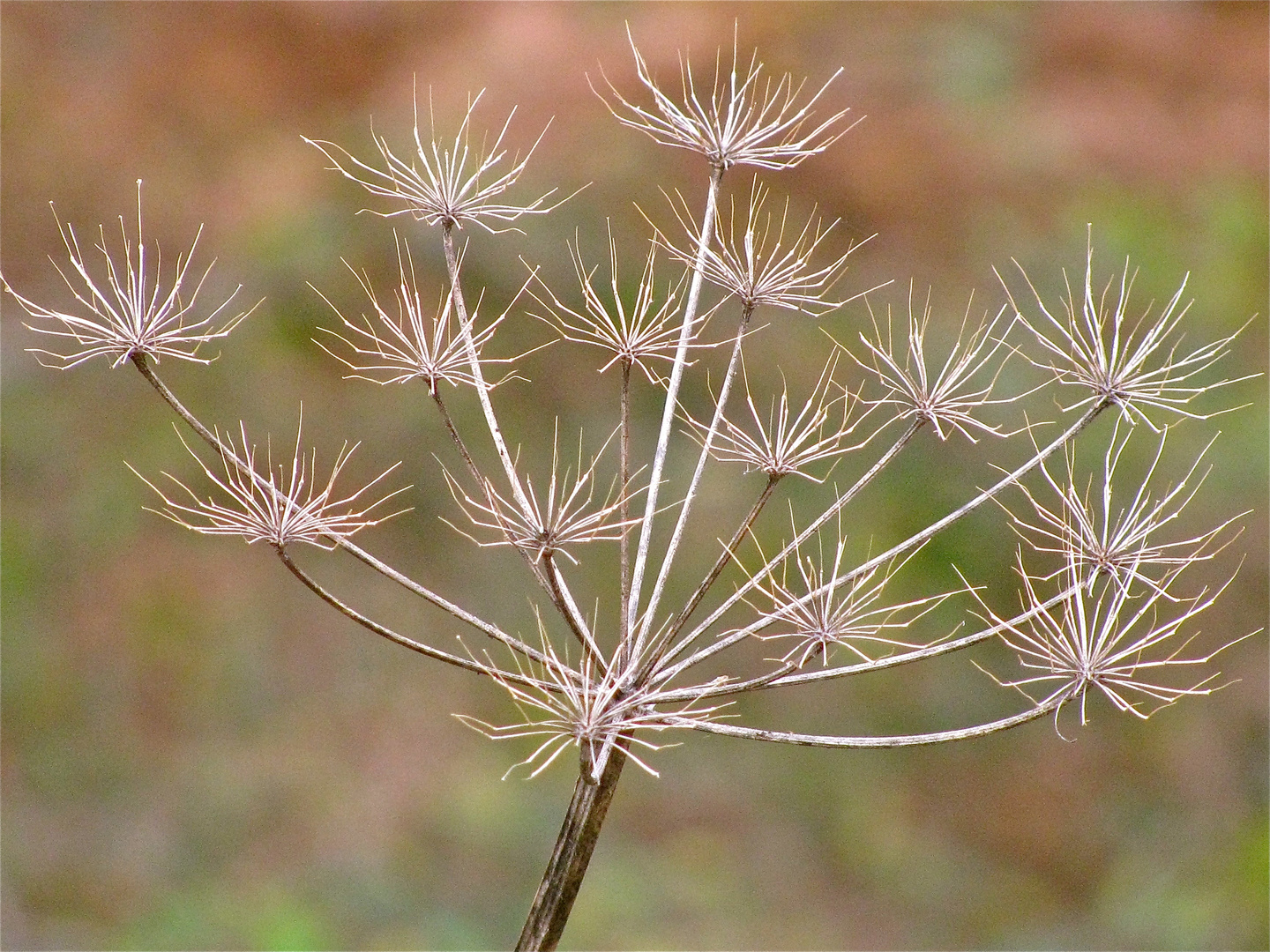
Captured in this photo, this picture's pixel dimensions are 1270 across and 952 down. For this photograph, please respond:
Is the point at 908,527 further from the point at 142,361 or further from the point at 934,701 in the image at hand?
the point at 142,361

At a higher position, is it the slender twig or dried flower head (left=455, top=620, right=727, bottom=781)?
the slender twig

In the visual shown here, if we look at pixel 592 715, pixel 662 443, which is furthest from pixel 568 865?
pixel 662 443

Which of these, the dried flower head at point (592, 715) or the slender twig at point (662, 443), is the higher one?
the slender twig at point (662, 443)

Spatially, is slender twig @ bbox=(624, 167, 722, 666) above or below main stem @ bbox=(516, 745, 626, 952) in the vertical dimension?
above

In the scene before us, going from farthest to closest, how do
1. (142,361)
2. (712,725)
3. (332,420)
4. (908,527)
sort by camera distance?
1. (332,420)
2. (908,527)
3. (142,361)
4. (712,725)

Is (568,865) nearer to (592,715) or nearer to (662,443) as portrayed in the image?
(592,715)

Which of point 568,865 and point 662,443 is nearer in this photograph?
point 568,865

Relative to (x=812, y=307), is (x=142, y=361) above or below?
below

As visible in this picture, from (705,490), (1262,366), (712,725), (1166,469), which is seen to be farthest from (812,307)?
(712,725)
